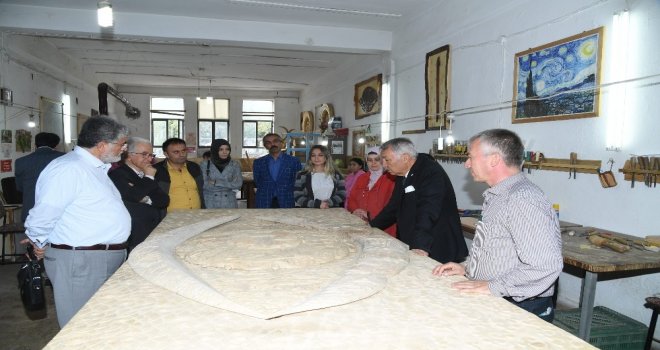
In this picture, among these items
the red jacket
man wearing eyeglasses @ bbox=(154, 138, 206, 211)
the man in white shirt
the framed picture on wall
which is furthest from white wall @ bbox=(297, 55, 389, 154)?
the man in white shirt

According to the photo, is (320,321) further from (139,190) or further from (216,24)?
(216,24)

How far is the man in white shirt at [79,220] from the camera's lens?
2145 mm

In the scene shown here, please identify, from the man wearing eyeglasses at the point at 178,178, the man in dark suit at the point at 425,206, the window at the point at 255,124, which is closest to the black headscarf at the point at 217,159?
the man wearing eyeglasses at the point at 178,178

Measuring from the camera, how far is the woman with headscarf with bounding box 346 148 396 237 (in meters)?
3.55

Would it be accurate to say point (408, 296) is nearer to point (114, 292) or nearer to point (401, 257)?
point (401, 257)

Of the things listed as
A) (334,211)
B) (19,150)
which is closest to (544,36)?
(334,211)

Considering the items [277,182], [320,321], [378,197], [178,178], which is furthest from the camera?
[277,182]

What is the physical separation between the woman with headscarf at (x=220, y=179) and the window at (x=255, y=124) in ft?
34.0

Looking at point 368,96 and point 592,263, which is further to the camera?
point 368,96

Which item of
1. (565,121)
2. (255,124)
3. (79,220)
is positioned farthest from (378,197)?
(255,124)

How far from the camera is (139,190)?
9.84ft

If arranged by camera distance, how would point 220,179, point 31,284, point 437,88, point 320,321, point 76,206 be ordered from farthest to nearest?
point 437,88
point 220,179
point 31,284
point 76,206
point 320,321

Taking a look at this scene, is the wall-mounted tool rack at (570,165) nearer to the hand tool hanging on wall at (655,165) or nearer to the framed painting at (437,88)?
the hand tool hanging on wall at (655,165)

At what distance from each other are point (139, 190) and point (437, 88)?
391 centimetres
